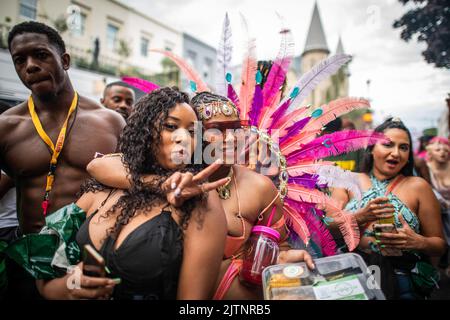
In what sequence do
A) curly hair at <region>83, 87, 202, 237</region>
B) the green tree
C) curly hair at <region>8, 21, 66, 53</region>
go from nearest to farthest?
curly hair at <region>83, 87, 202, 237</region> → curly hair at <region>8, 21, 66, 53</region> → the green tree

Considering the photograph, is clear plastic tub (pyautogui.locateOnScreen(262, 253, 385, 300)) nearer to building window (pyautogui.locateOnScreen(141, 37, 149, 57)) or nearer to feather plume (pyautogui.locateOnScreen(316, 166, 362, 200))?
feather plume (pyautogui.locateOnScreen(316, 166, 362, 200))

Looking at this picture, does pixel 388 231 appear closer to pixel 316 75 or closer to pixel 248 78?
pixel 316 75

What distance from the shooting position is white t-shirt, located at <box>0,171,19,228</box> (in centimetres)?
248

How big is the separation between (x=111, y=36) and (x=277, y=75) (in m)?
12.4

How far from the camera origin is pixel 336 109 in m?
2.07

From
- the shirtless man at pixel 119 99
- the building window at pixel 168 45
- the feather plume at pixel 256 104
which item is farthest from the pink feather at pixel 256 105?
the building window at pixel 168 45

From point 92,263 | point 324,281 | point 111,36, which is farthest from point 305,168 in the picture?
point 111,36

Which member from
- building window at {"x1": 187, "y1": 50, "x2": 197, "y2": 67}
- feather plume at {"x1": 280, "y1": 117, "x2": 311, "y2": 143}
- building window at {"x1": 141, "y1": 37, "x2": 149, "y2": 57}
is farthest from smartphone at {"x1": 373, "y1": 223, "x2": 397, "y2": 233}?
building window at {"x1": 187, "y1": 50, "x2": 197, "y2": 67}

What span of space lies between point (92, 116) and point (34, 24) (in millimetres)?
697

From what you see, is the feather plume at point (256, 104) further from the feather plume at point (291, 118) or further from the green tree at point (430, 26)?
the green tree at point (430, 26)

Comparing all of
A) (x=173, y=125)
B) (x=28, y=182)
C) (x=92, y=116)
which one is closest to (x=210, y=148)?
(x=173, y=125)

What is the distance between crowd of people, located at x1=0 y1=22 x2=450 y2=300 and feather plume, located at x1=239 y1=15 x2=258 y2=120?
0.39m

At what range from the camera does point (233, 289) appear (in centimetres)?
133
